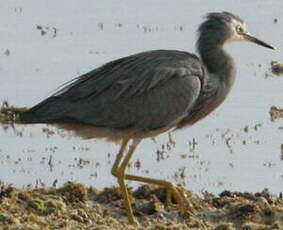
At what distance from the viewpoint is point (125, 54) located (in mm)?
19078

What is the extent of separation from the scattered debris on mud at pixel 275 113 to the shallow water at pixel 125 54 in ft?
0.24

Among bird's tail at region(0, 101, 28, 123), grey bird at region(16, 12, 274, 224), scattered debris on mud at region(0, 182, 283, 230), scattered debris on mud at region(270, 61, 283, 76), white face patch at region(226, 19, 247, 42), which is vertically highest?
white face patch at region(226, 19, 247, 42)

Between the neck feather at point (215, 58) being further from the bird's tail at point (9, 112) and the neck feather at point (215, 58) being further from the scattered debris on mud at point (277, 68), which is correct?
the scattered debris on mud at point (277, 68)

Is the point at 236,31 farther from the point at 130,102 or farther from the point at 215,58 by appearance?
the point at 130,102

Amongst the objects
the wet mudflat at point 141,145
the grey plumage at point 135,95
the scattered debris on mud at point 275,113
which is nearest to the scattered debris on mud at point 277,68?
the wet mudflat at point 141,145

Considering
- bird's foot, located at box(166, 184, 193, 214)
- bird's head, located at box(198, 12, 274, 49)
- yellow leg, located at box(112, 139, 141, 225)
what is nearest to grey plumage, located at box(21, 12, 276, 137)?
yellow leg, located at box(112, 139, 141, 225)

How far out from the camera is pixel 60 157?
47.8 ft

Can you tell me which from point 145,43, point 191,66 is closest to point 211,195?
point 191,66

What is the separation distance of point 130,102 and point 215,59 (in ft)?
3.44

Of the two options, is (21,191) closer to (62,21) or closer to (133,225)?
(133,225)

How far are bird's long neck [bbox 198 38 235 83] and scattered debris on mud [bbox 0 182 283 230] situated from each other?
1152 mm

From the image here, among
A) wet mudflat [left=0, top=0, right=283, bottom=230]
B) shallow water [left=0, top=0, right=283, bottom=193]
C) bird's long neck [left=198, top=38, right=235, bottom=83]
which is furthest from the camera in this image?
shallow water [left=0, top=0, right=283, bottom=193]

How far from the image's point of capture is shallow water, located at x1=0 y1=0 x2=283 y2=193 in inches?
558

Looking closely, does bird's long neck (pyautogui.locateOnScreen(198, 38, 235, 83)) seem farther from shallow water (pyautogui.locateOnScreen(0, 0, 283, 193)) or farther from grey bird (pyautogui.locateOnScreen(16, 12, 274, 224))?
shallow water (pyautogui.locateOnScreen(0, 0, 283, 193))
